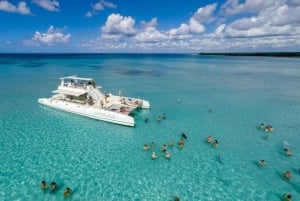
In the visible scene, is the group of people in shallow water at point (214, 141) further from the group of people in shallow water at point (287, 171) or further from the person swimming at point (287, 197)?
the person swimming at point (287, 197)

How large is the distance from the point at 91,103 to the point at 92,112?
7.19ft

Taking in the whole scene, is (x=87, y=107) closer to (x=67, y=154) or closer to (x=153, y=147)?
(x=67, y=154)

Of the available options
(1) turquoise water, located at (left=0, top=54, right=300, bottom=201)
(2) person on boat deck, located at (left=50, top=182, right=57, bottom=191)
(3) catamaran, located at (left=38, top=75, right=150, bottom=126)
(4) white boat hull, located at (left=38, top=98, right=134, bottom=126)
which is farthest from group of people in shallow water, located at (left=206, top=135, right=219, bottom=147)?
(2) person on boat deck, located at (left=50, top=182, right=57, bottom=191)

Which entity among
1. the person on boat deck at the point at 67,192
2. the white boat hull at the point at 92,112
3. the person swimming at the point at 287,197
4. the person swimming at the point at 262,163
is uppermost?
the white boat hull at the point at 92,112

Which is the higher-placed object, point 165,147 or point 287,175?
point 165,147

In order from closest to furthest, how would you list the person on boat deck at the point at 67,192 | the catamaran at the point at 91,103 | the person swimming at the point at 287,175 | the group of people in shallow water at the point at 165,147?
the person on boat deck at the point at 67,192
the person swimming at the point at 287,175
the group of people in shallow water at the point at 165,147
the catamaran at the point at 91,103

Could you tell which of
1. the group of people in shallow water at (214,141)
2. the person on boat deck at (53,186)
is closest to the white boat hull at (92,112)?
the group of people in shallow water at (214,141)

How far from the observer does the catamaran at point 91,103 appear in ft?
65.5

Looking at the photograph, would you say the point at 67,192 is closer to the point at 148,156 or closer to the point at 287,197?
the point at 148,156

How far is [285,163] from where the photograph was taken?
13.8m

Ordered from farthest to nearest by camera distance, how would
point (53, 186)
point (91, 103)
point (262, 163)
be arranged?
point (91, 103) < point (262, 163) < point (53, 186)

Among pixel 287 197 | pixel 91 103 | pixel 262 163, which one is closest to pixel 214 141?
pixel 262 163

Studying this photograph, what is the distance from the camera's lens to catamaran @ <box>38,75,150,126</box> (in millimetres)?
19966

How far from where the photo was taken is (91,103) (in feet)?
73.0
